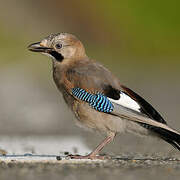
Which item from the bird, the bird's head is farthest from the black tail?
the bird's head

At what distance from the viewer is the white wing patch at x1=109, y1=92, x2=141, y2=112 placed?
29.4 ft

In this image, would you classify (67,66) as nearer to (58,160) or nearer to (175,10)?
(58,160)

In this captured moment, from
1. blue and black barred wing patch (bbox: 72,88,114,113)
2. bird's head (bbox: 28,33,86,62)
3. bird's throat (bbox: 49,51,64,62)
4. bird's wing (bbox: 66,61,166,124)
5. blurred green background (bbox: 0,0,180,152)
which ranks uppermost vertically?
bird's head (bbox: 28,33,86,62)

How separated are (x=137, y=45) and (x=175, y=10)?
1.85m

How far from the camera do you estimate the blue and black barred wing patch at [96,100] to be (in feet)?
29.7

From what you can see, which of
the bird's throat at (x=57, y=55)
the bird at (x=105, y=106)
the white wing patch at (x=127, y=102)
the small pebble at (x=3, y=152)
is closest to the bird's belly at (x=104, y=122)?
the bird at (x=105, y=106)

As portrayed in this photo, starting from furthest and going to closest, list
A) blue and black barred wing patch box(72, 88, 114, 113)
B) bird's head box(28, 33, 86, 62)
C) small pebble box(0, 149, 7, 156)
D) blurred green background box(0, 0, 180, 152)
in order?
blurred green background box(0, 0, 180, 152), bird's head box(28, 33, 86, 62), small pebble box(0, 149, 7, 156), blue and black barred wing patch box(72, 88, 114, 113)

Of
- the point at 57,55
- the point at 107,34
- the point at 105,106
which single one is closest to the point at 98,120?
the point at 105,106

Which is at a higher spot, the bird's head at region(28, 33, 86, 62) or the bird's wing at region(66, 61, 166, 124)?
the bird's head at region(28, 33, 86, 62)

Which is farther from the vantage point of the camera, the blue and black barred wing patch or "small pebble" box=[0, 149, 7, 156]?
"small pebble" box=[0, 149, 7, 156]

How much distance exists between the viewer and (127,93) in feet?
30.0

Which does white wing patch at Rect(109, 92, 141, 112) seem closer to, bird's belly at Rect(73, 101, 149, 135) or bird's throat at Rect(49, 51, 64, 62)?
bird's belly at Rect(73, 101, 149, 135)

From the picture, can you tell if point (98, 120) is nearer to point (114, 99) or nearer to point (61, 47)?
point (114, 99)

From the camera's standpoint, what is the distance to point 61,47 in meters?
9.97
